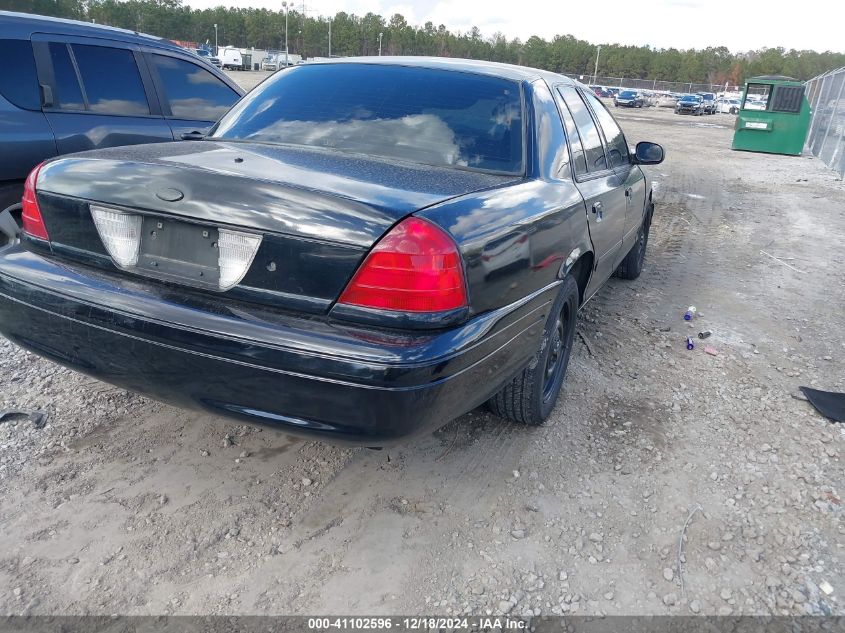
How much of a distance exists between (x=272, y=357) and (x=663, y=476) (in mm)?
1915

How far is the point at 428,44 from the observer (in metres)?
112

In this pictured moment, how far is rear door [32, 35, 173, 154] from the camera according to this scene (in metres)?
4.47

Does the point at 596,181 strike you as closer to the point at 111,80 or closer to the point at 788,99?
the point at 111,80

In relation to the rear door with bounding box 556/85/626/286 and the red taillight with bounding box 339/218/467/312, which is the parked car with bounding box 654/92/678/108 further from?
the red taillight with bounding box 339/218/467/312

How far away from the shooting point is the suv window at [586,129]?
364 cm

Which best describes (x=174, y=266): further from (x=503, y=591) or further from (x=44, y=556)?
(x=503, y=591)

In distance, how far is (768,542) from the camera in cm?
261

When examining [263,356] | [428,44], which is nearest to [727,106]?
A: [263,356]

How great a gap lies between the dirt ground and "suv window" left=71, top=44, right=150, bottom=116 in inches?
82.1

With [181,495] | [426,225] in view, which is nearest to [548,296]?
[426,225]

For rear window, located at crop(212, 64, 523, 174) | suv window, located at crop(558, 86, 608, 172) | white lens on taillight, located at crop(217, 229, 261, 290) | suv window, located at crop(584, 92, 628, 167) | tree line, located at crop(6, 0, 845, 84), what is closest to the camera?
white lens on taillight, located at crop(217, 229, 261, 290)

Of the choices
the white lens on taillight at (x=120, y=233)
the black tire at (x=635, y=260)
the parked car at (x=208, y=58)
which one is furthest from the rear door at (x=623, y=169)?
the parked car at (x=208, y=58)

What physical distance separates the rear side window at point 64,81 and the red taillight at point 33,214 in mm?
2300

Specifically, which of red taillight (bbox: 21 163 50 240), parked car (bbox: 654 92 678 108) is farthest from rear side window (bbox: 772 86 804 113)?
parked car (bbox: 654 92 678 108)
